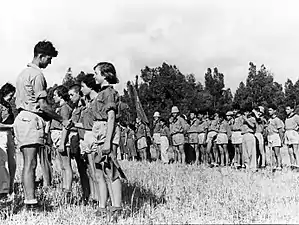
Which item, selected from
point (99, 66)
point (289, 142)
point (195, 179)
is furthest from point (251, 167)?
point (99, 66)

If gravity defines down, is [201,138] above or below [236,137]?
above

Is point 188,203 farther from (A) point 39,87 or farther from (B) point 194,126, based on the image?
(B) point 194,126

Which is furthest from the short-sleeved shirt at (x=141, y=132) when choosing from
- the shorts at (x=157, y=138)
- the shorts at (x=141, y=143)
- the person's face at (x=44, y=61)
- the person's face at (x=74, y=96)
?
the person's face at (x=44, y=61)

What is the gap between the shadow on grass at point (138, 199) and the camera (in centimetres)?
627

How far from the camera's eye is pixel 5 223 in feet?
18.1

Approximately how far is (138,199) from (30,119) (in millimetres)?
2323

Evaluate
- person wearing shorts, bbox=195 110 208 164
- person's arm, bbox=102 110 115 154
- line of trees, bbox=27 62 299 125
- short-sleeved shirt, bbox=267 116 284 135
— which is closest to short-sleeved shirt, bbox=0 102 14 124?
person's arm, bbox=102 110 115 154

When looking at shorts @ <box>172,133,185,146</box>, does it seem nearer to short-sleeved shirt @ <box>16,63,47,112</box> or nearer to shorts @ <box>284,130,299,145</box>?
shorts @ <box>284,130,299,145</box>

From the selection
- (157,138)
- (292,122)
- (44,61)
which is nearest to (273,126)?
(292,122)

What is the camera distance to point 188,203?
266 inches

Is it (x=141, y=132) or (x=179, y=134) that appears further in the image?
(x=141, y=132)

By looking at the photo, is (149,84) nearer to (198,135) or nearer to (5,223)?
(198,135)

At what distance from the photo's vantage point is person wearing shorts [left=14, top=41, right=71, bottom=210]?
5988 millimetres

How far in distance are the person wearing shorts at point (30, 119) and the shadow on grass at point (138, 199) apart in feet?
4.29
